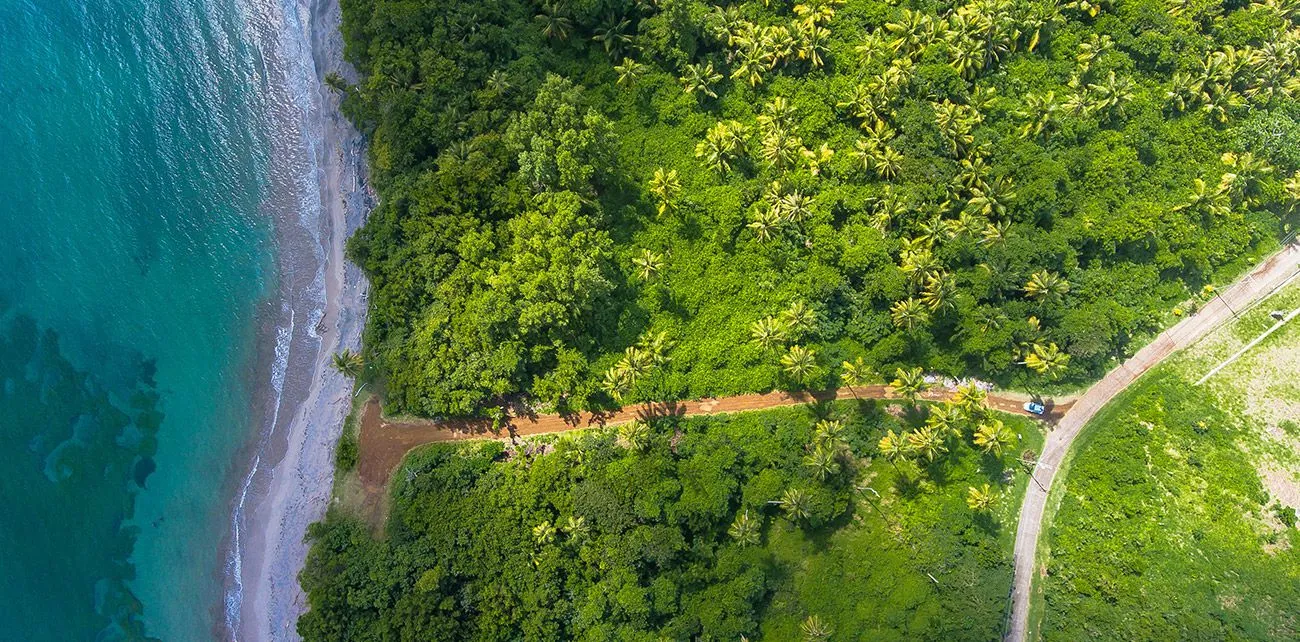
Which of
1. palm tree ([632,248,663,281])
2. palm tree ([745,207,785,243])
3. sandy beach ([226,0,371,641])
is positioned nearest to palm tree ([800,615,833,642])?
palm tree ([632,248,663,281])

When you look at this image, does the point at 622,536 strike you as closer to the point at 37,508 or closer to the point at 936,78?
the point at 936,78

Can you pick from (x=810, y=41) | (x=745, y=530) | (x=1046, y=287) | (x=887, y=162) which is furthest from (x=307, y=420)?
(x=1046, y=287)

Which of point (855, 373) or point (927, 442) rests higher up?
point (855, 373)

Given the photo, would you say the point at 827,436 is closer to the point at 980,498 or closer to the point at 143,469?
the point at 980,498

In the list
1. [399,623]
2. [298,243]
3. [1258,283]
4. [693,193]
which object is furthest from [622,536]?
[1258,283]

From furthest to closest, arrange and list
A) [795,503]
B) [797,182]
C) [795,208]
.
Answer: [797,182], [795,208], [795,503]

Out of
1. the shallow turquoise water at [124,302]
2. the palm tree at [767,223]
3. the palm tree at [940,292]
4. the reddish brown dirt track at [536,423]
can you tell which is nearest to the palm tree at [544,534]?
the reddish brown dirt track at [536,423]

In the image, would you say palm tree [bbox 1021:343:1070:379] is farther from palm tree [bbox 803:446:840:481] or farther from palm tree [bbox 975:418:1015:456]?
palm tree [bbox 803:446:840:481]
